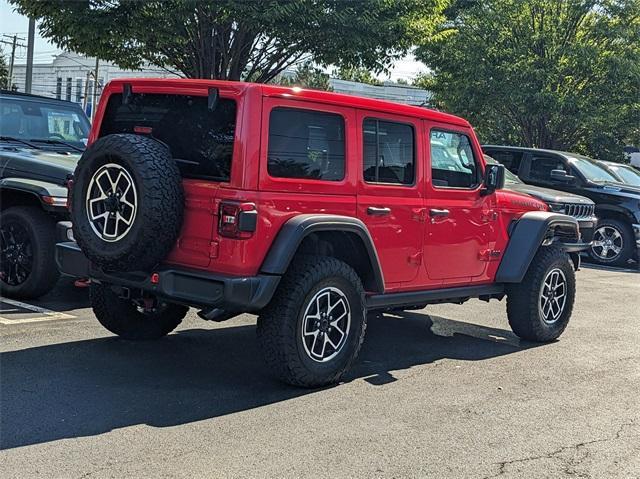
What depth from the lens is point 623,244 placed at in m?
13.2

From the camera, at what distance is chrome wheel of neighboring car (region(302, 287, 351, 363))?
500 centimetres

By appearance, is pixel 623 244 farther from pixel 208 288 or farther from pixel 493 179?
pixel 208 288

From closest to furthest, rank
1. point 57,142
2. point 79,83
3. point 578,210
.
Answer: point 57,142 → point 578,210 → point 79,83

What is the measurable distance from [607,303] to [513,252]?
326 centimetres

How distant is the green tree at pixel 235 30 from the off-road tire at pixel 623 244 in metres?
4.62

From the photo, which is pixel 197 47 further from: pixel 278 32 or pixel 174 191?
pixel 174 191

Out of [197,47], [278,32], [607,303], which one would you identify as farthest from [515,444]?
[197,47]

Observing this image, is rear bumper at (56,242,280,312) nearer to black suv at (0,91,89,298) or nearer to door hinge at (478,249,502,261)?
black suv at (0,91,89,298)

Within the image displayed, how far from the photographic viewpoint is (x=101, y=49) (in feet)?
42.2

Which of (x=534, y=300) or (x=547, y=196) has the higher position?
(x=547, y=196)

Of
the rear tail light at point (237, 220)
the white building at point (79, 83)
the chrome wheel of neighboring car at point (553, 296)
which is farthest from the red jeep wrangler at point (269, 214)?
the white building at point (79, 83)

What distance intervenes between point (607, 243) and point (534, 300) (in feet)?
24.3

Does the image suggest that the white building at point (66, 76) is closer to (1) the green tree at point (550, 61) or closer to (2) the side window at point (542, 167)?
(1) the green tree at point (550, 61)

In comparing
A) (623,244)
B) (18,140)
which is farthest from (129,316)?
(623,244)
